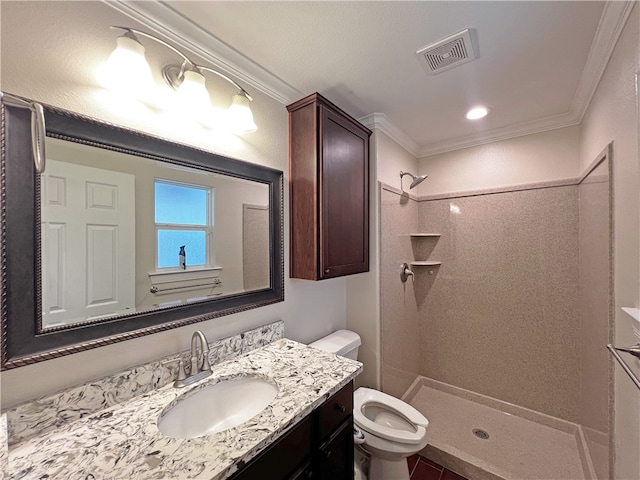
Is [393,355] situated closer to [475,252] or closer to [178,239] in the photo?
[475,252]

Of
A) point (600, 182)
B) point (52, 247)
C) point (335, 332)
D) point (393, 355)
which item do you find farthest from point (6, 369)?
point (600, 182)

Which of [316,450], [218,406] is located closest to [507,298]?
[316,450]

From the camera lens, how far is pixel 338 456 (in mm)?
1092

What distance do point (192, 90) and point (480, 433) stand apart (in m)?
2.87

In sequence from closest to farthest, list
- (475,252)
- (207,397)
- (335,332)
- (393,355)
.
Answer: (207,397) < (335,332) < (393,355) < (475,252)

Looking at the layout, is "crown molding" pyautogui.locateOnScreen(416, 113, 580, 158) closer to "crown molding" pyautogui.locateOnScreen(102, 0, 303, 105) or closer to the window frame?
"crown molding" pyautogui.locateOnScreen(102, 0, 303, 105)

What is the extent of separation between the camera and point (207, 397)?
1.05 metres

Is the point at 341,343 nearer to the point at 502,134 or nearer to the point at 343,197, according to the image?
the point at 343,197

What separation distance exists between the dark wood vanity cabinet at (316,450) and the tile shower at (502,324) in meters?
0.97

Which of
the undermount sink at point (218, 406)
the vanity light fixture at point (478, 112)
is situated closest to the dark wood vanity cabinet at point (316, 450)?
the undermount sink at point (218, 406)

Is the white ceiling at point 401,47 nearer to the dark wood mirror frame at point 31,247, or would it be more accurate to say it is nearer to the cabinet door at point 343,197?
the cabinet door at point 343,197

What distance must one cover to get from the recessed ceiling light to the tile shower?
0.66 metres

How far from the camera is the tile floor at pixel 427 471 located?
1.67 m

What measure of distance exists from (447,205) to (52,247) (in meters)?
2.66
